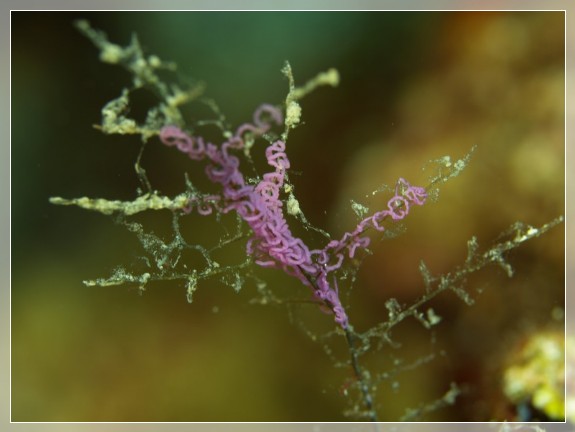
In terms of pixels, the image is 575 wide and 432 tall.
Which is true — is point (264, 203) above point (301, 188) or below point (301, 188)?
below

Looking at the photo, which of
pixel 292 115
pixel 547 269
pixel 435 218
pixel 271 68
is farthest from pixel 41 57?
pixel 547 269

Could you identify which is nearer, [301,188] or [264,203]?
[264,203]

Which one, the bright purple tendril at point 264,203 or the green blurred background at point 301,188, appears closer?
the bright purple tendril at point 264,203

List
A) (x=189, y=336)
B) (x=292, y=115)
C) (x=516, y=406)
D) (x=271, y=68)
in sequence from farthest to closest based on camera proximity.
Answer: (x=189, y=336) → (x=271, y=68) → (x=516, y=406) → (x=292, y=115)

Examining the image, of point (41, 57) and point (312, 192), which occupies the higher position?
point (41, 57)

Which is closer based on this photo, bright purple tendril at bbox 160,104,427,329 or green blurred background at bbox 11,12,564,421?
bright purple tendril at bbox 160,104,427,329

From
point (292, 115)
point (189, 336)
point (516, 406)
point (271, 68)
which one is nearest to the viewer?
point (292, 115)

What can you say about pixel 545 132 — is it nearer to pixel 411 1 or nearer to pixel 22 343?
pixel 411 1

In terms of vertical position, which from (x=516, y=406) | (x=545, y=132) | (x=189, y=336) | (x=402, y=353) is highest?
(x=545, y=132)
